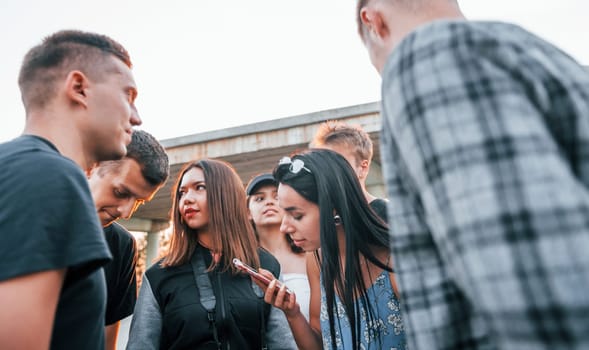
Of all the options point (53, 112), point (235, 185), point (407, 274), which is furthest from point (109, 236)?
point (407, 274)

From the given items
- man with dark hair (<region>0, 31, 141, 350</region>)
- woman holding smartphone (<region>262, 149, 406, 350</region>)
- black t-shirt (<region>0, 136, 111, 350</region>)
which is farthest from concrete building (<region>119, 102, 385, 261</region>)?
black t-shirt (<region>0, 136, 111, 350</region>)

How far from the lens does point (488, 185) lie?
634 millimetres

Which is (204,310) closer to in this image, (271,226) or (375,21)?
(271,226)

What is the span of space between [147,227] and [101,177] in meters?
9.95

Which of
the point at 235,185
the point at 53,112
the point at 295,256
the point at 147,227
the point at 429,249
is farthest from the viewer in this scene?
the point at 147,227

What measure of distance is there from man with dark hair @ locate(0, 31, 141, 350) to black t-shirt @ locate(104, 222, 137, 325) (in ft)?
4.64

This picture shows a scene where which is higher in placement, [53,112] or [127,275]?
[53,112]

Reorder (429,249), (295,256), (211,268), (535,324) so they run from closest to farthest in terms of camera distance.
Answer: (535,324), (429,249), (211,268), (295,256)

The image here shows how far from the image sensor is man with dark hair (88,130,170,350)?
283 centimetres

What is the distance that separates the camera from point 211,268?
282 centimetres

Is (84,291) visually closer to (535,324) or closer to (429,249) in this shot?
(429,249)

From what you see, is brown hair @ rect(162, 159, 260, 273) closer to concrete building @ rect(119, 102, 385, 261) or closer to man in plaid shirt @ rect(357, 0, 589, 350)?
man in plaid shirt @ rect(357, 0, 589, 350)

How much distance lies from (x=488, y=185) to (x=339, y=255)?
6.51 feet

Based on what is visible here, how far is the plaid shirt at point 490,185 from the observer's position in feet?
1.94
